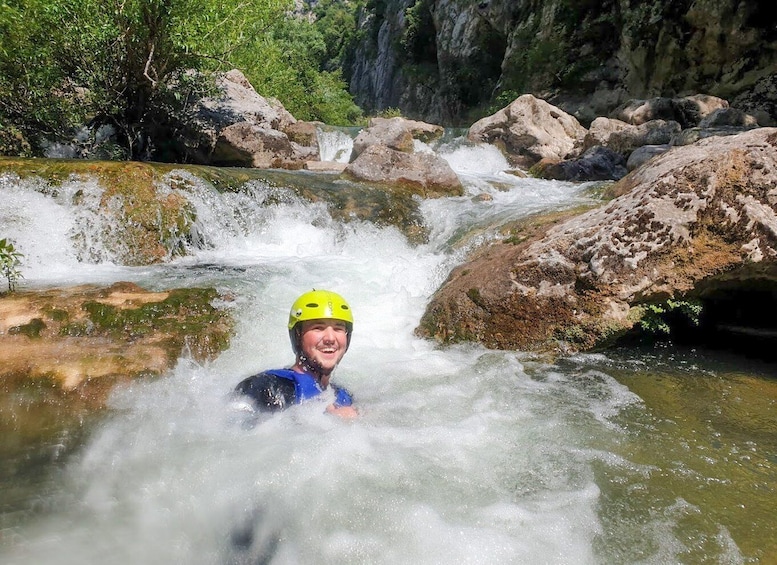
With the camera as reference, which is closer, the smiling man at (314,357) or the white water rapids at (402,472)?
the white water rapids at (402,472)

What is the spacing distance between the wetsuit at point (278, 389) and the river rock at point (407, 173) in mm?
7156

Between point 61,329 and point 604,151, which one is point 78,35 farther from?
point 604,151

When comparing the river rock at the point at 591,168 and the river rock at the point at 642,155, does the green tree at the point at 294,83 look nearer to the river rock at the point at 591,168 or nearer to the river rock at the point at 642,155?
the river rock at the point at 591,168

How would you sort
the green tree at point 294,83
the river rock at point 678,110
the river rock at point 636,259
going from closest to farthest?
the river rock at point 636,259, the river rock at point 678,110, the green tree at point 294,83

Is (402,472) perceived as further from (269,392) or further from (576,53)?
(576,53)

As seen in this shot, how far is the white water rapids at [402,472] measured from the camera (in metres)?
2.26

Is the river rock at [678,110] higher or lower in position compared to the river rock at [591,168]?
higher

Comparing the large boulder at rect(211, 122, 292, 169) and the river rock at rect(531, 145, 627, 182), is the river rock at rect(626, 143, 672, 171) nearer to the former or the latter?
the river rock at rect(531, 145, 627, 182)

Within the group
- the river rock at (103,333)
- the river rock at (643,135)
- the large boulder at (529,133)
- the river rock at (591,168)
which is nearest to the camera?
the river rock at (103,333)

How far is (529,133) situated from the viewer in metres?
16.8

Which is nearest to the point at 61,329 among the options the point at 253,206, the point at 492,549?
the point at 492,549

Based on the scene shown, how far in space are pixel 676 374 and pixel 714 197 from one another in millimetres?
1595

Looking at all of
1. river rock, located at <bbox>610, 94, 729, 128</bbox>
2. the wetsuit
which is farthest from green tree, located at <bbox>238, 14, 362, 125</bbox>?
the wetsuit

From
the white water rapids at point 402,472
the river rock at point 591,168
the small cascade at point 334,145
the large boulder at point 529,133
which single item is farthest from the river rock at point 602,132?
the white water rapids at point 402,472
